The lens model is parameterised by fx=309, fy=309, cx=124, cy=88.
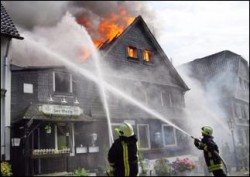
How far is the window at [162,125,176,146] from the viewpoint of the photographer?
20281mm

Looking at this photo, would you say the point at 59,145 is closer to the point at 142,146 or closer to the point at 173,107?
the point at 142,146

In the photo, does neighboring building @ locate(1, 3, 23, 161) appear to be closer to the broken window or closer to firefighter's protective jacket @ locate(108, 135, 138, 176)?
the broken window

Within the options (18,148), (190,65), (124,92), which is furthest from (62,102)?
(190,65)

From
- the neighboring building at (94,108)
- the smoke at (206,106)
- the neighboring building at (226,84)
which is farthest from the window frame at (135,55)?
the neighboring building at (226,84)

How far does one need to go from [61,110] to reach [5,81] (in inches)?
109

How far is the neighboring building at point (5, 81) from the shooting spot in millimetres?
13008

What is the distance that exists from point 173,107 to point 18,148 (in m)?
11.5

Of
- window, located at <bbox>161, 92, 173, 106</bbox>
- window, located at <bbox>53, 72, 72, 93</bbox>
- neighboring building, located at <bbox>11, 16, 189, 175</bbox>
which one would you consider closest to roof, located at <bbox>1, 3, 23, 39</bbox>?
neighboring building, located at <bbox>11, 16, 189, 175</bbox>

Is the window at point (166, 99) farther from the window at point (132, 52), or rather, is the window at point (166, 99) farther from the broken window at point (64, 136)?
the broken window at point (64, 136)

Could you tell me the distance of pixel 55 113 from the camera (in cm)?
1409

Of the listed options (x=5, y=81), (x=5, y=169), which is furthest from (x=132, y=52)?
(x=5, y=169)

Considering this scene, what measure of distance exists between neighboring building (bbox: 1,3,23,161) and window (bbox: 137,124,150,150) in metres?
8.05

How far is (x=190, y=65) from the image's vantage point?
94.0ft

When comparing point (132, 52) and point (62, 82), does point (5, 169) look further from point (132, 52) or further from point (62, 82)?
point (132, 52)
